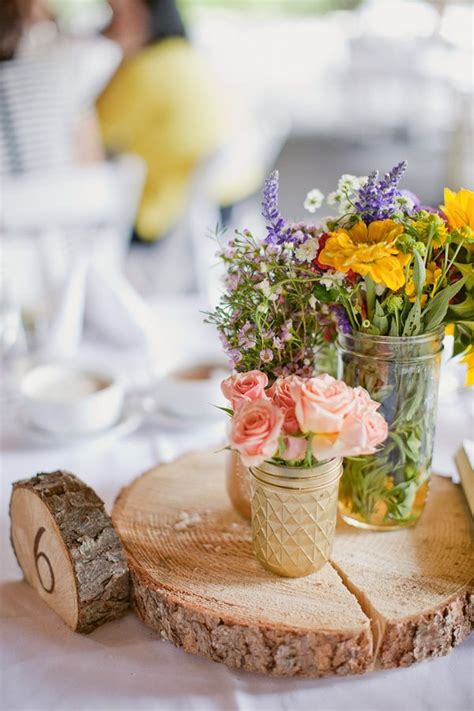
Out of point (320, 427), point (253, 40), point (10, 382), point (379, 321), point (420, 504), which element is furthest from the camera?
point (253, 40)

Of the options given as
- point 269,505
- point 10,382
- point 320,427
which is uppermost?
point 320,427

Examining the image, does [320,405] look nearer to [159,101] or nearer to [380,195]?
[380,195]

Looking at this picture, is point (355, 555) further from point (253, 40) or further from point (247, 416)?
point (253, 40)

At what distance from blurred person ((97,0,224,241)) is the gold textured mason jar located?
1856mm

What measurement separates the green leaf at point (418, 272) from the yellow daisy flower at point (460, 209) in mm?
77

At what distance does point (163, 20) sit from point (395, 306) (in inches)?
83.9

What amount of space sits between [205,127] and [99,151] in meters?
0.39

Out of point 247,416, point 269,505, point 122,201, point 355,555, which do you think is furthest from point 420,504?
point 122,201

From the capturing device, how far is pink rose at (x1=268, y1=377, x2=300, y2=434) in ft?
2.21

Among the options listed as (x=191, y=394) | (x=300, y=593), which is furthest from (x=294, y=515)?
(x=191, y=394)

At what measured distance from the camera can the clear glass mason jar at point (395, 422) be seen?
77cm

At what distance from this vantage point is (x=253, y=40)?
649 centimetres

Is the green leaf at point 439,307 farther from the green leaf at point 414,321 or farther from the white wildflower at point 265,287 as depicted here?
the white wildflower at point 265,287

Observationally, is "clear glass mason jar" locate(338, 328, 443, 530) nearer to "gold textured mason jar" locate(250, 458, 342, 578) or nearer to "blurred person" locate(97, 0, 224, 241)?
"gold textured mason jar" locate(250, 458, 342, 578)
